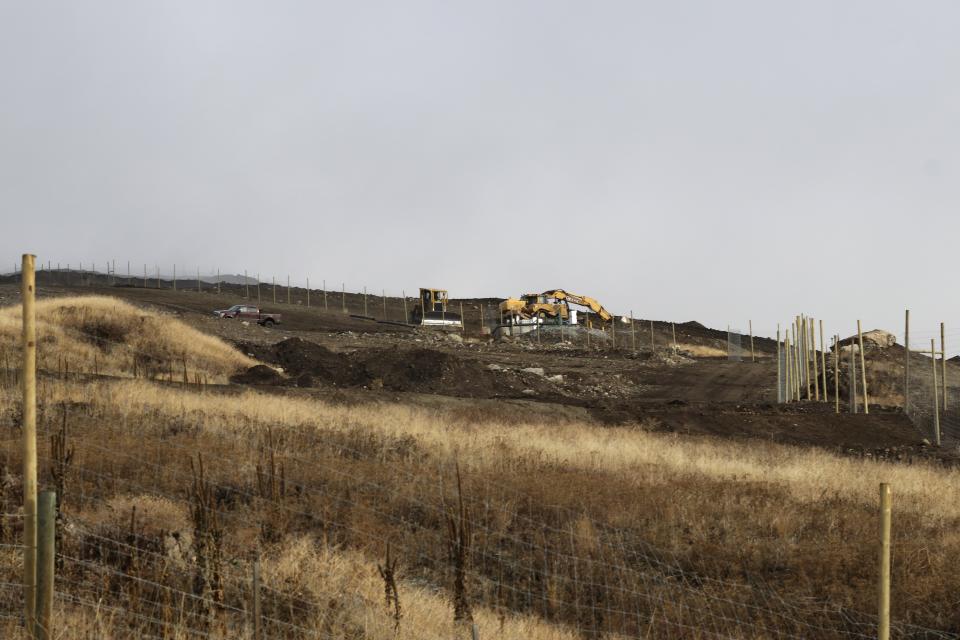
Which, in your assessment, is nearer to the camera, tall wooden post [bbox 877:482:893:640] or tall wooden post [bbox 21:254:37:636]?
tall wooden post [bbox 21:254:37:636]

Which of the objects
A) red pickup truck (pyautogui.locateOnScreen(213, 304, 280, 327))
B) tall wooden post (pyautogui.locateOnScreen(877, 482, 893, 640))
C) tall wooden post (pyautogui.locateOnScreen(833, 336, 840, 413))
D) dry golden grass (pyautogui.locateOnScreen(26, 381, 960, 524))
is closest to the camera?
tall wooden post (pyautogui.locateOnScreen(877, 482, 893, 640))

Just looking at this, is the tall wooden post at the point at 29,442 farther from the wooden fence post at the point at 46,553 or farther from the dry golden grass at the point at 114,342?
the dry golden grass at the point at 114,342

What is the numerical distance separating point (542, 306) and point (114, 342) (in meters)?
31.9

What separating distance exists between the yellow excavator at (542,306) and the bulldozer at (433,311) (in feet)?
19.4

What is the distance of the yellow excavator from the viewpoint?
5725 centimetres

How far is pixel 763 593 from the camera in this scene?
32.7ft

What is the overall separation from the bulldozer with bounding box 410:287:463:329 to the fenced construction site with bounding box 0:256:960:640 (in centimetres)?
3738

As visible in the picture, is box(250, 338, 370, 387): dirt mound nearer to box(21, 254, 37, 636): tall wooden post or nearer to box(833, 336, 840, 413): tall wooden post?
box(833, 336, 840, 413): tall wooden post

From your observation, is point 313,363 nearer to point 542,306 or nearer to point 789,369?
point 789,369

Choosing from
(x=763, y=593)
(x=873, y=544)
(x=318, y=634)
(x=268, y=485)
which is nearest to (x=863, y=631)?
(x=763, y=593)

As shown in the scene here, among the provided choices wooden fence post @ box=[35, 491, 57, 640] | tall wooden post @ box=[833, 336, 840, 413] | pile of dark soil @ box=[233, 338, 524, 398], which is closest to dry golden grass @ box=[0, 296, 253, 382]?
pile of dark soil @ box=[233, 338, 524, 398]

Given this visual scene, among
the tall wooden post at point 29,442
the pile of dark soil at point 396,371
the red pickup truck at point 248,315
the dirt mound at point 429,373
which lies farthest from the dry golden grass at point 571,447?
the red pickup truck at point 248,315

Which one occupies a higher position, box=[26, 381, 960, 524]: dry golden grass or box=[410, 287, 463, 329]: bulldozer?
box=[410, 287, 463, 329]: bulldozer

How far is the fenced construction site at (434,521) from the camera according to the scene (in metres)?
7.46
